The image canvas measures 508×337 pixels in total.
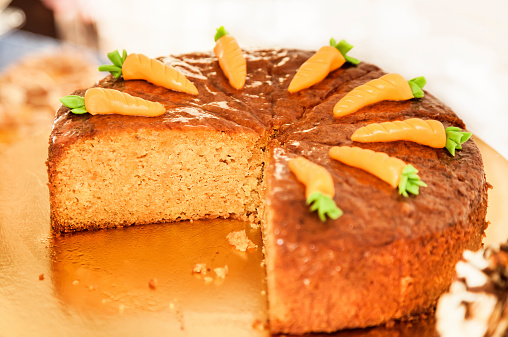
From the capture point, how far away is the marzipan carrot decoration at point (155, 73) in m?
4.89

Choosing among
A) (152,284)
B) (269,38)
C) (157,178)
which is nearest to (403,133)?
(157,178)

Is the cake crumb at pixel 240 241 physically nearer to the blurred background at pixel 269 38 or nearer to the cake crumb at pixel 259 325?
the cake crumb at pixel 259 325

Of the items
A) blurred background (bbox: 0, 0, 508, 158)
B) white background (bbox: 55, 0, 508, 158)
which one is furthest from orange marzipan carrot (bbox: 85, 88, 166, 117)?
white background (bbox: 55, 0, 508, 158)

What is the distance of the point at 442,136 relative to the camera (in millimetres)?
4215

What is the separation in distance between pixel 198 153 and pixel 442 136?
1.87 m

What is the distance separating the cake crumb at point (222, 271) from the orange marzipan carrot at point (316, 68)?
1.80m

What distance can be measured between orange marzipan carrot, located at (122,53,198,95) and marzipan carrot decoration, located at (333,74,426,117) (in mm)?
1271

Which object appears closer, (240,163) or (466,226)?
(466,226)

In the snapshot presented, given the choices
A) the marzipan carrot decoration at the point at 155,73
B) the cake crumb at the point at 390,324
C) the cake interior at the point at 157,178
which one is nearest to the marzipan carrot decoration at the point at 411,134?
the cake interior at the point at 157,178

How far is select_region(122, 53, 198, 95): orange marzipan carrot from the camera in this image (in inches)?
193

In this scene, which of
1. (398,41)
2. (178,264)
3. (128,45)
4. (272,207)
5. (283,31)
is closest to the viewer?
(272,207)

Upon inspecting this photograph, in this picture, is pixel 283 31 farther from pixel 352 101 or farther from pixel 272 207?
pixel 272 207

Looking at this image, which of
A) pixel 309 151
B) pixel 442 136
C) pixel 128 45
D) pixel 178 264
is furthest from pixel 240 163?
pixel 128 45

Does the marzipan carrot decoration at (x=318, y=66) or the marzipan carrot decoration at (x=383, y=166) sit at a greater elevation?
the marzipan carrot decoration at (x=318, y=66)
